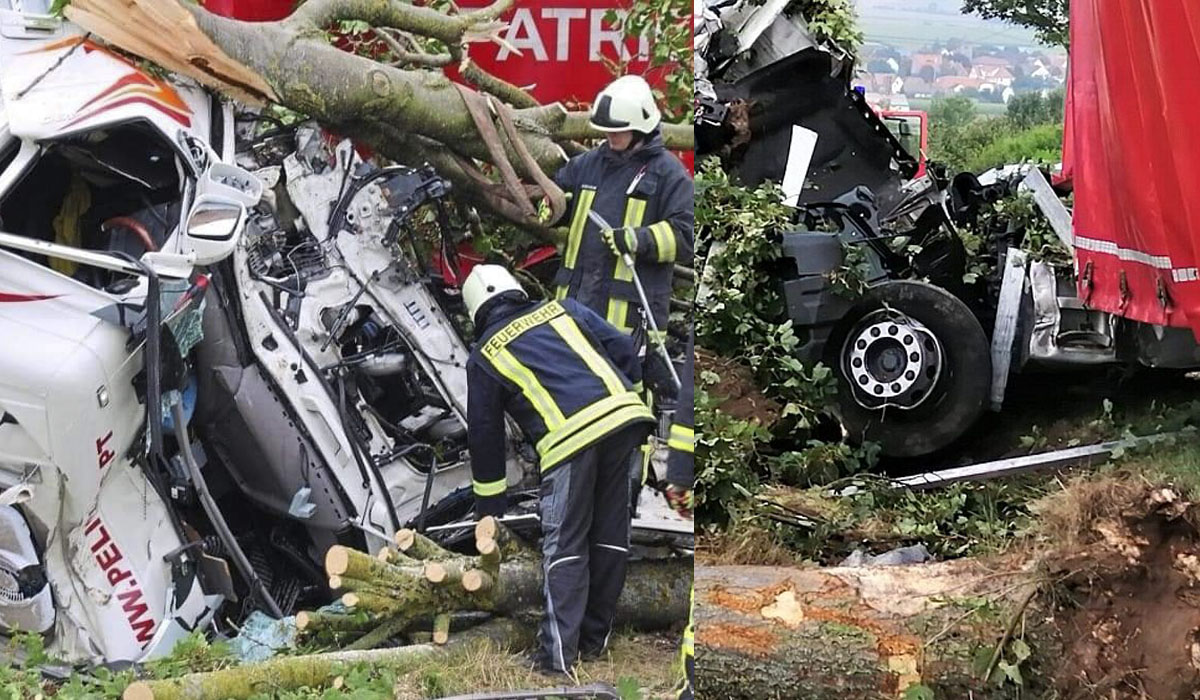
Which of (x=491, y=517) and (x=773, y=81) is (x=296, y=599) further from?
(x=773, y=81)

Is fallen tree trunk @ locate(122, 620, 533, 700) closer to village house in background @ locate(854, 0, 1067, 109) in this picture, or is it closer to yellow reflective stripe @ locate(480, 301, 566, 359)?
yellow reflective stripe @ locate(480, 301, 566, 359)

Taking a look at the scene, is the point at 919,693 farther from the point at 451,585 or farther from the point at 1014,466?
the point at 1014,466

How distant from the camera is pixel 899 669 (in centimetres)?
361

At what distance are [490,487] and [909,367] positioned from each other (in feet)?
10.6

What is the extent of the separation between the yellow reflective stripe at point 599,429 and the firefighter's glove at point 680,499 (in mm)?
188

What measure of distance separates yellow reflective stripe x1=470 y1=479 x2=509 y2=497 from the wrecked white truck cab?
0.08 feet

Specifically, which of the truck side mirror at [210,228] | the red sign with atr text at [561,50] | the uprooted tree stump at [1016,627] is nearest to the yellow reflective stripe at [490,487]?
the truck side mirror at [210,228]

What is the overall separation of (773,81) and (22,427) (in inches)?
180

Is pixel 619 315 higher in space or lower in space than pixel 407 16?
lower

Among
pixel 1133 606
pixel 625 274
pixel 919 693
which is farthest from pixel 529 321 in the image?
pixel 1133 606

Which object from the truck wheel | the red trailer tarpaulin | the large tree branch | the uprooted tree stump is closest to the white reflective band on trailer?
the truck wheel

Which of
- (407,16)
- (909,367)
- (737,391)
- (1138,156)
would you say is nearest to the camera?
(407,16)

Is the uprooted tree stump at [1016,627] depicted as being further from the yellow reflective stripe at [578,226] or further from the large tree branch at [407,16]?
the large tree branch at [407,16]

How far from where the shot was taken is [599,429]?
2.61 m
